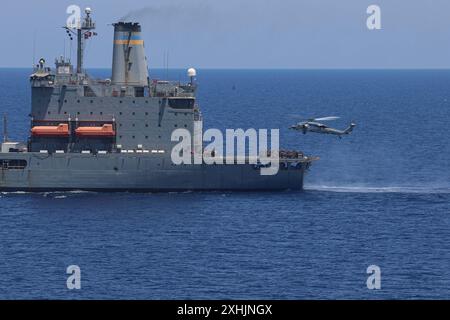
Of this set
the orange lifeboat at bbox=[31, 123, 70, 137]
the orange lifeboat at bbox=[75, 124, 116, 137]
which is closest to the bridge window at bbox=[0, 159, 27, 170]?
the orange lifeboat at bbox=[31, 123, 70, 137]

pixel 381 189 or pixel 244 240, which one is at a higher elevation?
pixel 381 189

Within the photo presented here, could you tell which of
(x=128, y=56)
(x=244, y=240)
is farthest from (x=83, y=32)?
(x=244, y=240)

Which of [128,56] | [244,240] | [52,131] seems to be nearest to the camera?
[244,240]

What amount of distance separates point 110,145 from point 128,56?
237 inches

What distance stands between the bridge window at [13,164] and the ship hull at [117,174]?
6.6 inches

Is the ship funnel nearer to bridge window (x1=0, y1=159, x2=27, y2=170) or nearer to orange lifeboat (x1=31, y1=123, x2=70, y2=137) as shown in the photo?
orange lifeboat (x1=31, y1=123, x2=70, y2=137)

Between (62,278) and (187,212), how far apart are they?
52.3 feet

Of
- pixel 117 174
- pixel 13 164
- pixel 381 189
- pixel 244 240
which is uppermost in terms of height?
pixel 13 164

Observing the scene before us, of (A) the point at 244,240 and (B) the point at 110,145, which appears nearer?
(A) the point at 244,240

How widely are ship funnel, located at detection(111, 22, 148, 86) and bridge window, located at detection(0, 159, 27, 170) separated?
7.72 metres

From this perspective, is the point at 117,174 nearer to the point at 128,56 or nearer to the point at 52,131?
the point at 52,131

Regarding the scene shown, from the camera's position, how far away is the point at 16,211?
63875 mm

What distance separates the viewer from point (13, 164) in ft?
226
